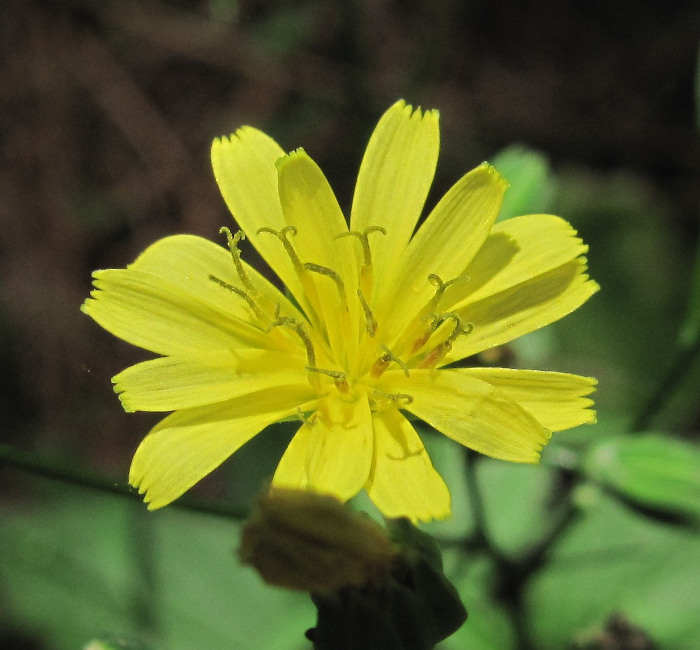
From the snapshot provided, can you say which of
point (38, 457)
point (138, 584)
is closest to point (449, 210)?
point (38, 457)

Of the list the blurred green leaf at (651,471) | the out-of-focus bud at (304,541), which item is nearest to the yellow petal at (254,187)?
the out-of-focus bud at (304,541)

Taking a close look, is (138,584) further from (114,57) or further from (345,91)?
(114,57)

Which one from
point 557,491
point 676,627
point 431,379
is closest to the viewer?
point 431,379

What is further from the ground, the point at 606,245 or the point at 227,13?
the point at 227,13

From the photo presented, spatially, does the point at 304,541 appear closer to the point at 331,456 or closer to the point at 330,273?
the point at 331,456

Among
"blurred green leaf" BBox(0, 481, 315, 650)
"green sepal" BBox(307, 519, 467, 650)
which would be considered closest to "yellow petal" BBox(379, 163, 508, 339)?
"green sepal" BBox(307, 519, 467, 650)

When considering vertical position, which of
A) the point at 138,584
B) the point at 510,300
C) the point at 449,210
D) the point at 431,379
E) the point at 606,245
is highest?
the point at 449,210

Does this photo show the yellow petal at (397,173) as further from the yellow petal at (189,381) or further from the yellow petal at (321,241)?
the yellow petal at (189,381)
